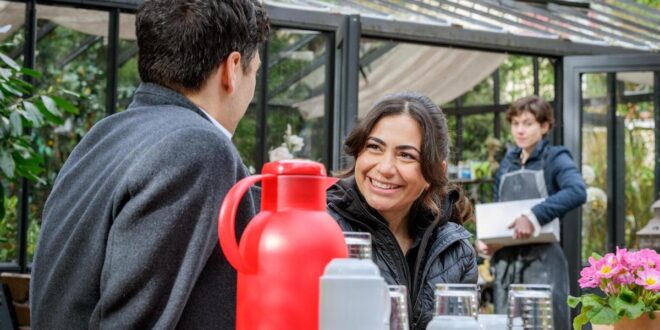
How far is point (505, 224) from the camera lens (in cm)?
558

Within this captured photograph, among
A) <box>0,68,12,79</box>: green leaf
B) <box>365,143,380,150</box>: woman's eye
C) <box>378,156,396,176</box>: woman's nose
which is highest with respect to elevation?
<box>0,68,12,79</box>: green leaf

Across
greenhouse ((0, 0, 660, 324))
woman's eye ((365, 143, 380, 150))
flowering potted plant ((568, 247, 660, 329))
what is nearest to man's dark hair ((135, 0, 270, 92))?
woman's eye ((365, 143, 380, 150))

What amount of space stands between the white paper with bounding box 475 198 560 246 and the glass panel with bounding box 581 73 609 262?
1391 millimetres

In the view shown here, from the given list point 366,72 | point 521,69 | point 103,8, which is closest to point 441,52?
point 366,72

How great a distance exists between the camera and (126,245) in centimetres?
146

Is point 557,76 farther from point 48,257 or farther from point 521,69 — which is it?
point 48,257

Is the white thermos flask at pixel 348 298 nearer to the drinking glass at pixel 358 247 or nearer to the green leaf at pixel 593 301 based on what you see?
the drinking glass at pixel 358 247

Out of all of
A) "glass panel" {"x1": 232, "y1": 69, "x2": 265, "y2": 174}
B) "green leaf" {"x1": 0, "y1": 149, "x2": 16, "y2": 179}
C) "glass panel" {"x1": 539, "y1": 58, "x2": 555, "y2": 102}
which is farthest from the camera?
"glass panel" {"x1": 539, "y1": 58, "x2": 555, "y2": 102}

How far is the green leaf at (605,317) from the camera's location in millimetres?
2279

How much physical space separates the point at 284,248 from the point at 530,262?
4.58 metres

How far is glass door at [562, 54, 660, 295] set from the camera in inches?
270

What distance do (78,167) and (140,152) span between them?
17cm

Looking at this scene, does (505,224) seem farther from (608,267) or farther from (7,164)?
(608,267)

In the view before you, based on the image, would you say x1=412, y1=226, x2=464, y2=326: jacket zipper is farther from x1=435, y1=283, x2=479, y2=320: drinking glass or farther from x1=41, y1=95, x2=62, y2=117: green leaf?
x1=41, y1=95, x2=62, y2=117: green leaf
